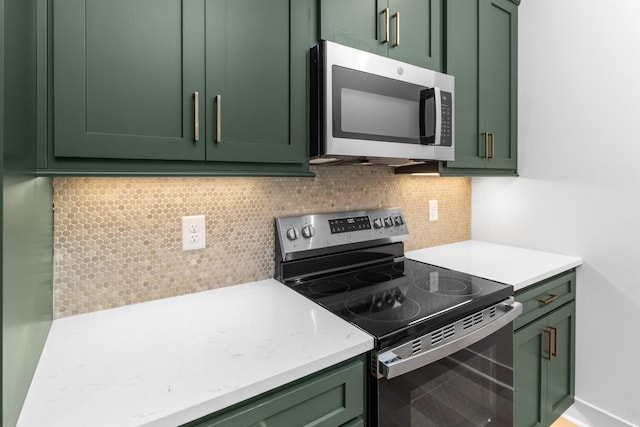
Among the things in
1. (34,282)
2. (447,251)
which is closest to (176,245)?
(34,282)

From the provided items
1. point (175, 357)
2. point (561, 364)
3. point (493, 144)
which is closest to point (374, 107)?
point (493, 144)

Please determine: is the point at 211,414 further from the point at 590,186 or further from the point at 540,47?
the point at 540,47

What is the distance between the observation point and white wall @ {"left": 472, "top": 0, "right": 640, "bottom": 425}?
1.54 meters

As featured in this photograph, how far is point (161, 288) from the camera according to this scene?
1187 millimetres

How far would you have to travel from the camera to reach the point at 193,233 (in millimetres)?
1232

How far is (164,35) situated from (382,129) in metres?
0.76

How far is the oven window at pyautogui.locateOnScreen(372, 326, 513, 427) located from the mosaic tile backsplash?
0.71 m

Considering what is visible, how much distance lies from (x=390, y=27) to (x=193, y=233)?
43.1 inches

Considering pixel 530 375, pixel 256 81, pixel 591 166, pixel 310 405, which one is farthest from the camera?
pixel 591 166

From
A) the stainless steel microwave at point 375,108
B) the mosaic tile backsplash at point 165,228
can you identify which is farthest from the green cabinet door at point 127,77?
the stainless steel microwave at point 375,108

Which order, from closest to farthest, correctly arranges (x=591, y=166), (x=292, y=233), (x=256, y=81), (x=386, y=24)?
1. (x=256, y=81)
2. (x=386, y=24)
3. (x=292, y=233)
4. (x=591, y=166)

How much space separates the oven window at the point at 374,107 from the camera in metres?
1.14

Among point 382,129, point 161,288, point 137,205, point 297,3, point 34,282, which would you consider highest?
point 297,3

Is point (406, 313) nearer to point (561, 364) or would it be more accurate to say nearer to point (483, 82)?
point (561, 364)
